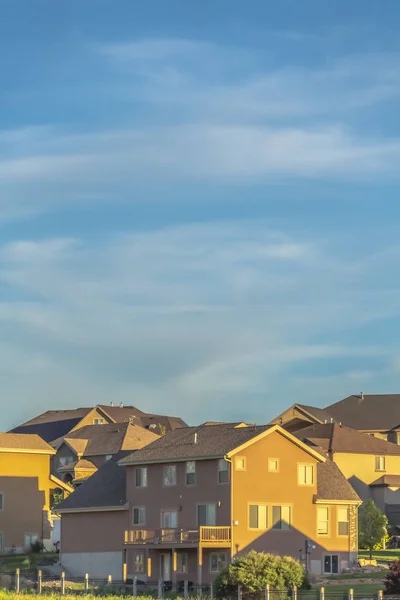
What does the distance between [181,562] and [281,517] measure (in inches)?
269

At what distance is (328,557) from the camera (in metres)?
76.4

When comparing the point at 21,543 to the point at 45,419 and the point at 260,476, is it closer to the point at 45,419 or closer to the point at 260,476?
the point at 260,476

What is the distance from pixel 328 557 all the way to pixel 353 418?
194ft

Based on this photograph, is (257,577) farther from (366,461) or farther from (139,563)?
(366,461)

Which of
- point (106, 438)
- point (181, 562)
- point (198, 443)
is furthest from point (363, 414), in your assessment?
point (181, 562)

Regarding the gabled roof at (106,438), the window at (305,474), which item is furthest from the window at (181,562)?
the gabled roof at (106,438)

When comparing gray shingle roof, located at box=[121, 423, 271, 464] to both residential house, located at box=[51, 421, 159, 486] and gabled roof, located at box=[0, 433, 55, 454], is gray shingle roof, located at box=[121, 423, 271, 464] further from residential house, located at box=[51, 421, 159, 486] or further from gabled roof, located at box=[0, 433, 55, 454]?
residential house, located at box=[51, 421, 159, 486]

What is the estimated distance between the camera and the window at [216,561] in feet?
236

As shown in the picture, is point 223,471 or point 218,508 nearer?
point 218,508

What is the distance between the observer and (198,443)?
77188mm

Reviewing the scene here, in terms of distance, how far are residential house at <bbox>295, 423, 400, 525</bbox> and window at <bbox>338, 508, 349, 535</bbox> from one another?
84.1 feet

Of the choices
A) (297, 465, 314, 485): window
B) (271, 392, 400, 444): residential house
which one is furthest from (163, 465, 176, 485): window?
(271, 392, 400, 444): residential house

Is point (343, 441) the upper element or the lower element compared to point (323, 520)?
upper

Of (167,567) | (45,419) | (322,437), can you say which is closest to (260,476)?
(167,567)
